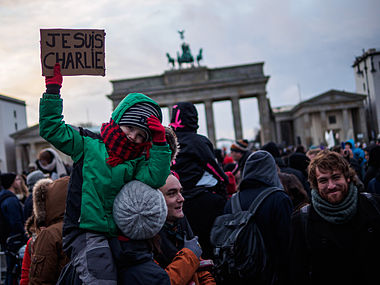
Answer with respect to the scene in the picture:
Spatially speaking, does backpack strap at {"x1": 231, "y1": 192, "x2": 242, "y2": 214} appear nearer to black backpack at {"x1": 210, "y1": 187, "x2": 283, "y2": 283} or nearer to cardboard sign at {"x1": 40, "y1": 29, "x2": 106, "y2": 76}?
black backpack at {"x1": 210, "y1": 187, "x2": 283, "y2": 283}

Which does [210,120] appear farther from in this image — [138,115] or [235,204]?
[138,115]

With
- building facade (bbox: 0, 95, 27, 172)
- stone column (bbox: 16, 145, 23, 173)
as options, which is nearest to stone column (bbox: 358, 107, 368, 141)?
stone column (bbox: 16, 145, 23, 173)

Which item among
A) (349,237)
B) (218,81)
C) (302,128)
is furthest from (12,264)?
(302,128)

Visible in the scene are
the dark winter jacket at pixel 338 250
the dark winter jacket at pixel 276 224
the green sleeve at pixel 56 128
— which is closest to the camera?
the green sleeve at pixel 56 128

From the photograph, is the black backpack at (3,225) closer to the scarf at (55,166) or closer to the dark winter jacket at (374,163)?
the scarf at (55,166)

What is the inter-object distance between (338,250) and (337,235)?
4.4 inches

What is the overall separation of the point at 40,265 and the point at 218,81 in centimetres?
4542

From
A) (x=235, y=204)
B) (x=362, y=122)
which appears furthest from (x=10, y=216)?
(x=362, y=122)

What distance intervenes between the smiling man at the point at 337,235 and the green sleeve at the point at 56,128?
1870mm

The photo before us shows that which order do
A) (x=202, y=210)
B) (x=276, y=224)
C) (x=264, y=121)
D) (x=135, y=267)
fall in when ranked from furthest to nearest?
1. (x=264, y=121)
2. (x=202, y=210)
3. (x=276, y=224)
4. (x=135, y=267)

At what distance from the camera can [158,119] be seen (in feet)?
8.38

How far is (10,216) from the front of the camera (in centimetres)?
608

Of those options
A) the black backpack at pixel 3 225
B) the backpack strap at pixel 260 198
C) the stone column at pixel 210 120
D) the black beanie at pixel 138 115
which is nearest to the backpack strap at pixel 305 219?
the backpack strap at pixel 260 198

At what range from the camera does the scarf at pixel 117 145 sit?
2437mm
